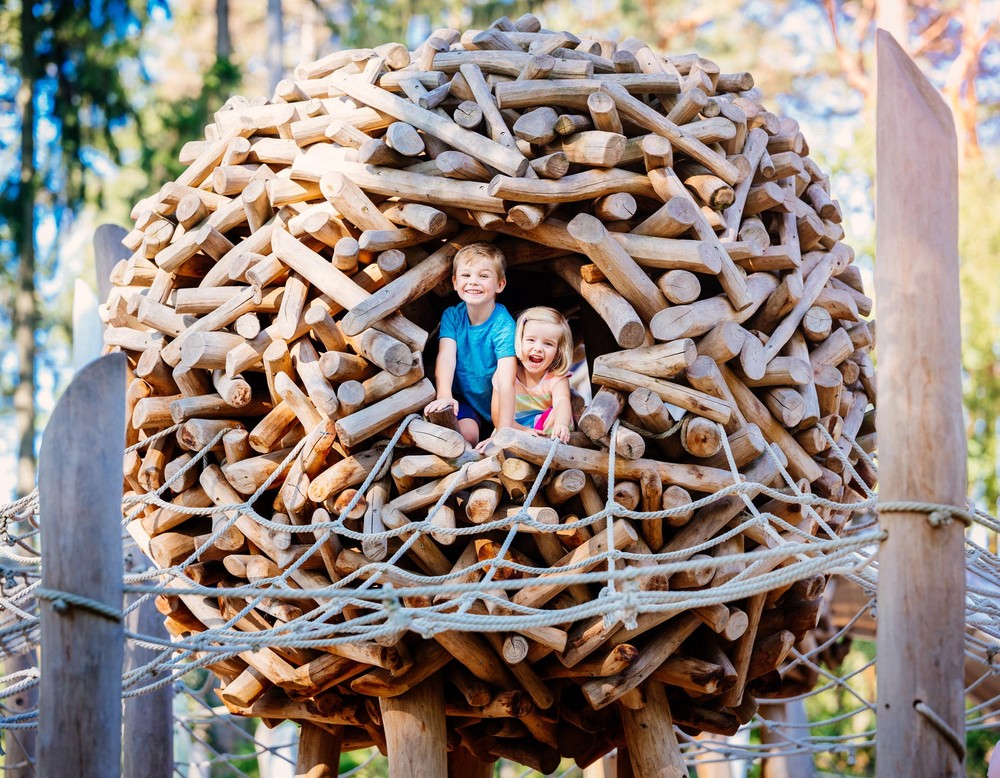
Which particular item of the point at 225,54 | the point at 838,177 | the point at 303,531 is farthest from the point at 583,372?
the point at 225,54

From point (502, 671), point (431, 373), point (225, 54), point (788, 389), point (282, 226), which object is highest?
Result: point (225, 54)

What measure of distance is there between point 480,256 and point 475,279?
66mm

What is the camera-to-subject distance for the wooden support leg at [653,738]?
2992 millimetres

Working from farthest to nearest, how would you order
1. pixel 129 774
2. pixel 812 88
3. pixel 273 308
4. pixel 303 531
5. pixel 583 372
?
pixel 812 88
pixel 583 372
pixel 129 774
pixel 273 308
pixel 303 531

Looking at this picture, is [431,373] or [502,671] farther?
[431,373]

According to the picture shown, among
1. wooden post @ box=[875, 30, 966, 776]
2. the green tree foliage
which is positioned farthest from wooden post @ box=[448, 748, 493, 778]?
the green tree foliage

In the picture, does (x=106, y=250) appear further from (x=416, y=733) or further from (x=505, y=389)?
(x=416, y=733)

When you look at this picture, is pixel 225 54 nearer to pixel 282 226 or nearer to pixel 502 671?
pixel 282 226

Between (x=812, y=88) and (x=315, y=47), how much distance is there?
5572mm

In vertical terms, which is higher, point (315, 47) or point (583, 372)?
point (315, 47)

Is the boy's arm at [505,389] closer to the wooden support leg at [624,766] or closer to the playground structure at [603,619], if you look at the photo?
the playground structure at [603,619]

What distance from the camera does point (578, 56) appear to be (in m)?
3.11

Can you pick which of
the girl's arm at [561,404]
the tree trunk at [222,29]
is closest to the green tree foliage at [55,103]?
the tree trunk at [222,29]

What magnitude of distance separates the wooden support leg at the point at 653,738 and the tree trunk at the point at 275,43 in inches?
277
